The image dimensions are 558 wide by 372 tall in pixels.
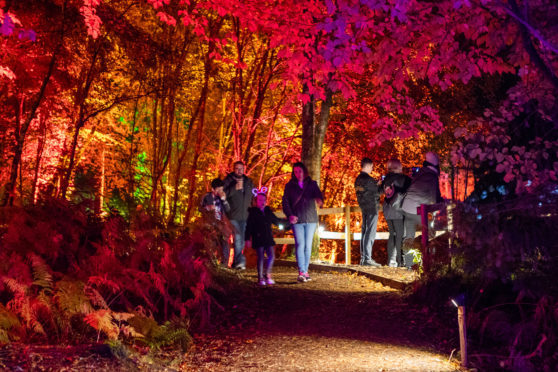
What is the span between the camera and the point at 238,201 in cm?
1241

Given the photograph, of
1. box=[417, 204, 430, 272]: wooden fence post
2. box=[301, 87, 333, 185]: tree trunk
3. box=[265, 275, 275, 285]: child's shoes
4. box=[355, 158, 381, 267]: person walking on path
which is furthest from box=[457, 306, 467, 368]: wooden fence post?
box=[301, 87, 333, 185]: tree trunk

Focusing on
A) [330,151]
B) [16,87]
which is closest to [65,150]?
[16,87]

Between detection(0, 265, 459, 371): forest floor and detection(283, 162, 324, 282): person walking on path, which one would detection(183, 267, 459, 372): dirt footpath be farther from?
detection(283, 162, 324, 282): person walking on path

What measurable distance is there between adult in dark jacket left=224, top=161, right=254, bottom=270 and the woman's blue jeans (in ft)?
6.32

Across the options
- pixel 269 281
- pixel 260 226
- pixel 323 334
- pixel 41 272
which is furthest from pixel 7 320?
pixel 260 226

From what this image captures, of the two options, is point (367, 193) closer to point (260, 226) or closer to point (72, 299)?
point (260, 226)

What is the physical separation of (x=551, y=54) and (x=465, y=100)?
18.0 ft

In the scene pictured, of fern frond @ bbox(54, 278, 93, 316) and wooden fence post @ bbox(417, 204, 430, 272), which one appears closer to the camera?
fern frond @ bbox(54, 278, 93, 316)

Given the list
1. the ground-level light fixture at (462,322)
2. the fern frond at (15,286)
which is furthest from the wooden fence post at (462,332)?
the fern frond at (15,286)

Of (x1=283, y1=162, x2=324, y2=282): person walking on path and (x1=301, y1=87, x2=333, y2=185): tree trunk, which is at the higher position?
(x1=301, y1=87, x2=333, y2=185): tree trunk

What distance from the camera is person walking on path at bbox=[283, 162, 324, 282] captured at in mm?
10734

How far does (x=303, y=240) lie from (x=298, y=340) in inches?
170

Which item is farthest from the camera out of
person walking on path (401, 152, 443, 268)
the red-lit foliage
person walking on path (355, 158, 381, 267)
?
person walking on path (355, 158, 381, 267)

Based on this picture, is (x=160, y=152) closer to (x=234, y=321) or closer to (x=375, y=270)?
(x=375, y=270)
